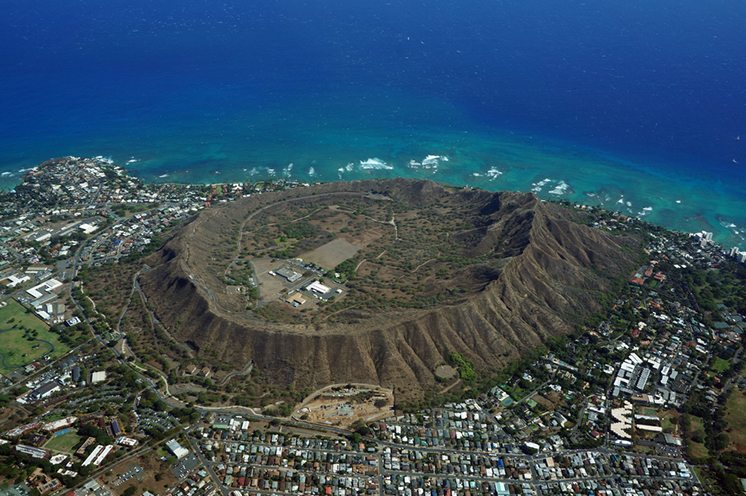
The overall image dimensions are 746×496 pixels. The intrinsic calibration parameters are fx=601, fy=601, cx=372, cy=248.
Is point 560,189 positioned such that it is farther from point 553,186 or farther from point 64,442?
point 64,442

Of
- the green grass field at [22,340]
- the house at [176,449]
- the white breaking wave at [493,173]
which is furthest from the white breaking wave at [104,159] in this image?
the house at [176,449]

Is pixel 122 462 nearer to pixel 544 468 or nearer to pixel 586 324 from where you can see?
pixel 544 468

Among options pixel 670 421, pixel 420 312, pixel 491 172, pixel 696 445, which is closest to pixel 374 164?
pixel 491 172

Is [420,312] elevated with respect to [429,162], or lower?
elevated

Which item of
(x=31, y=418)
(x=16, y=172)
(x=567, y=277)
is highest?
(x=567, y=277)

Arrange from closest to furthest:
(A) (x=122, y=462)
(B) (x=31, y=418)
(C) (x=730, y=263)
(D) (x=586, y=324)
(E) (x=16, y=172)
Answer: (A) (x=122, y=462), (B) (x=31, y=418), (D) (x=586, y=324), (C) (x=730, y=263), (E) (x=16, y=172)

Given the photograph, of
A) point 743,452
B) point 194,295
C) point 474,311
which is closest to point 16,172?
point 194,295

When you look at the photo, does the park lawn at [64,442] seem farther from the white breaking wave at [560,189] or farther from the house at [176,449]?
the white breaking wave at [560,189]
